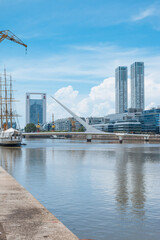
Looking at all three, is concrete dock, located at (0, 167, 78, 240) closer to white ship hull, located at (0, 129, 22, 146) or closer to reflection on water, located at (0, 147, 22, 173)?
reflection on water, located at (0, 147, 22, 173)

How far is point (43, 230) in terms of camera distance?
8.16 m

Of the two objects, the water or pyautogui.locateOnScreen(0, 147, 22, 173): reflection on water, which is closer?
the water

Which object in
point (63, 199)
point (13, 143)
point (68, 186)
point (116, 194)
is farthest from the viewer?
point (13, 143)

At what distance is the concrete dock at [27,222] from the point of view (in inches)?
304

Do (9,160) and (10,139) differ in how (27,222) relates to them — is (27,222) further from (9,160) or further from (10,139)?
(10,139)

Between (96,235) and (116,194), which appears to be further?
(116,194)

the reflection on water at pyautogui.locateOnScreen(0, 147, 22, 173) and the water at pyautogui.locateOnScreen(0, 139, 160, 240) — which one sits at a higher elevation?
the water at pyautogui.locateOnScreen(0, 139, 160, 240)

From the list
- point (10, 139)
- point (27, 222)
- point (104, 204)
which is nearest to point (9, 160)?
point (104, 204)

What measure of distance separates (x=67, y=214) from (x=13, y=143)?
71.0m

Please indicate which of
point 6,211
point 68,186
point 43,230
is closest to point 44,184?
point 68,186

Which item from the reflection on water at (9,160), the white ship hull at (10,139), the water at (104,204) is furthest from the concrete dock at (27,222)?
the white ship hull at (10,139)

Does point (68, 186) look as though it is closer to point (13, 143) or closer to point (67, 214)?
point (67, 214)

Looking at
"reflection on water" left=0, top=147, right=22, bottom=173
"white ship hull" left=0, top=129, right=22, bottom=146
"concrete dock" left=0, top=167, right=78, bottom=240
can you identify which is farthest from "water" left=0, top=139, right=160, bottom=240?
"white ship hull" left=0, top=129, right=22, bottom=146

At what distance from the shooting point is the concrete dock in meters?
7.71
